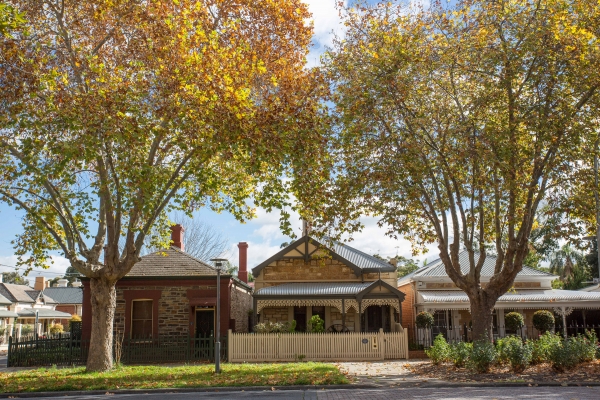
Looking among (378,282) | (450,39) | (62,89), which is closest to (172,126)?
(62,89)

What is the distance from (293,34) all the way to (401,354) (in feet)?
41.6

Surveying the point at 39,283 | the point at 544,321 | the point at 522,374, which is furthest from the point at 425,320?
the point at 39,283

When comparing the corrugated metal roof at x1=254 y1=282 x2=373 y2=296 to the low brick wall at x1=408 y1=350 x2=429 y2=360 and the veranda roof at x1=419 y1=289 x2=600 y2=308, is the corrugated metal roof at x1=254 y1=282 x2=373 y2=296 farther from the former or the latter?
the veranda roof at x1=419 y1=289 x2=600 y2=308

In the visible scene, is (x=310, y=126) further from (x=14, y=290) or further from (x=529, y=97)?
(x=14, y=290)

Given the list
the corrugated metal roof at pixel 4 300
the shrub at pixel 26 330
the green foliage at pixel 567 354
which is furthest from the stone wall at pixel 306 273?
the shrub at pixel 26 330

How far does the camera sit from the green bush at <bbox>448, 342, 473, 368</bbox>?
16.2 meters

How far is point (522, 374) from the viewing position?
14844 mm

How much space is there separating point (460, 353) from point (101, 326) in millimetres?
10920

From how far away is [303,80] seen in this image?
53.8ft

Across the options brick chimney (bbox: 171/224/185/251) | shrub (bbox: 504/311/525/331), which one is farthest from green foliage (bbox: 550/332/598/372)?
brick chimney (bbox: 171/224/185/251)

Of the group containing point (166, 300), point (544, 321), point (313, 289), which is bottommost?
point (544, 321)

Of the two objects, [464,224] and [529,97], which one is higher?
[529,97]

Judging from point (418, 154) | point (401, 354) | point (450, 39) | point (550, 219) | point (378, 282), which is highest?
point (450, 39)

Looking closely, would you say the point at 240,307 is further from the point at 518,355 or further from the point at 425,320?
the point at 518,355
